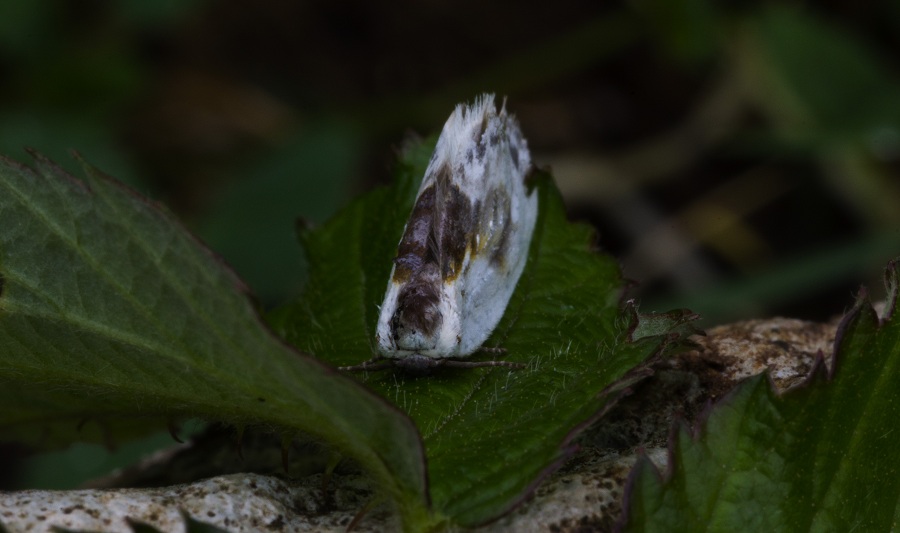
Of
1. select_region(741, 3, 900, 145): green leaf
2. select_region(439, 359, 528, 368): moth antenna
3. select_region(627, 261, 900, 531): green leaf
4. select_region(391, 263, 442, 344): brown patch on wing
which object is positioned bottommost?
select_region(627, 261, 900, 531): green leaf

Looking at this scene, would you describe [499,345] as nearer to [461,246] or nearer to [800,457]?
[461,246]

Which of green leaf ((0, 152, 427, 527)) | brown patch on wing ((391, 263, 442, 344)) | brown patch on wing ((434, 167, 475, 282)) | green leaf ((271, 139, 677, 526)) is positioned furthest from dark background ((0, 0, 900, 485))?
green leaf ((0, 152, 427, 527))

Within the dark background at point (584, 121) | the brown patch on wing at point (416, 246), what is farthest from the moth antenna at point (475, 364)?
the dark background at point (584, 121)

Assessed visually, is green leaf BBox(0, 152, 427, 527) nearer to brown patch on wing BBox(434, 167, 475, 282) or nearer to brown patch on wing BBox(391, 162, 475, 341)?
brown patch on wing BBox(391, 162, 475, 341)

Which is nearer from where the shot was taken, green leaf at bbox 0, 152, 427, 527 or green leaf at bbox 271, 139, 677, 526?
green leaf at bbox 0, 152, 427, 527

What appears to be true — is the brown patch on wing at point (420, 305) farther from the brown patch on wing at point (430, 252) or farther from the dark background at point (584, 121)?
the dark background at point (584, 121)

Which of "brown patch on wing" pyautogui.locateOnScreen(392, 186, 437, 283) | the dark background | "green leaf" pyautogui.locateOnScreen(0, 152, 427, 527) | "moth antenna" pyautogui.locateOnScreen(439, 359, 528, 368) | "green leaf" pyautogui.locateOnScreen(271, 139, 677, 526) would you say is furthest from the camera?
the dark background

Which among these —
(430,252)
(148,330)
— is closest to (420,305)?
(430,252)
